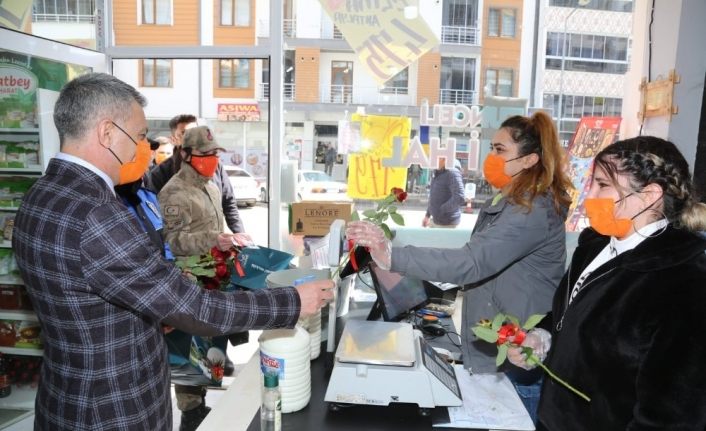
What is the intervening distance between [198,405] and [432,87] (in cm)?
288

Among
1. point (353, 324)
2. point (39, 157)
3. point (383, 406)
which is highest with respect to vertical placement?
point (39, 157)

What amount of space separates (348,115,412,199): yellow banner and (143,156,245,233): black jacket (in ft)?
3.39

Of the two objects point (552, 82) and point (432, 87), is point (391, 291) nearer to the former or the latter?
point (432, 87)

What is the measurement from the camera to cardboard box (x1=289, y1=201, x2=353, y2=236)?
10.9ft

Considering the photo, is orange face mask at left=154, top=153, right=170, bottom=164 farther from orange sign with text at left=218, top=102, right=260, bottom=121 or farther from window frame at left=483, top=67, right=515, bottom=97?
window frame at left=483, top=67, right=515, bottom=97

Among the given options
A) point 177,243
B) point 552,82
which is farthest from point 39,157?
point 552,82

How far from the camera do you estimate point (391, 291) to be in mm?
1706

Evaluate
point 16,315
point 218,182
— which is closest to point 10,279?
point 16,315

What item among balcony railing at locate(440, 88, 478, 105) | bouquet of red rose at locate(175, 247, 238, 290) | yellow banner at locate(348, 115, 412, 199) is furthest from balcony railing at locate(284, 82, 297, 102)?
bouquet of red rose at locate(175, 247, 238, 290)

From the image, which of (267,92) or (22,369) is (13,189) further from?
(267,92)

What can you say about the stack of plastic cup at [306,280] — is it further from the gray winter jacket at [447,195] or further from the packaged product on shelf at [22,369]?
the gray winter jacket at [447,195]

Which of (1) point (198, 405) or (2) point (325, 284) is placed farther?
(1) point (198, 405)

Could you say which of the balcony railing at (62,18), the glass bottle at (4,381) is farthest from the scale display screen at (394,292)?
the balcony railing at (62,18)

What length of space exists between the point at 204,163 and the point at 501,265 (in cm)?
199
